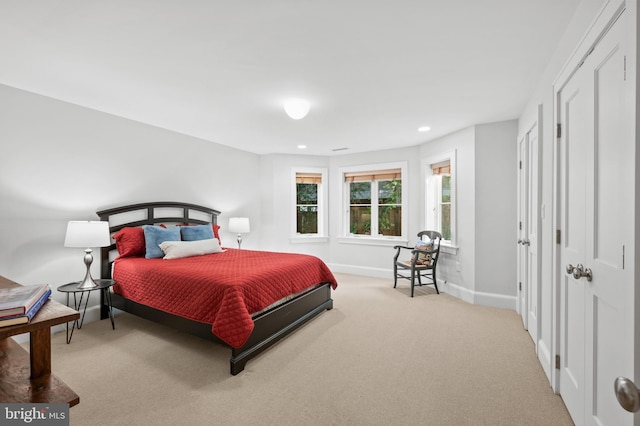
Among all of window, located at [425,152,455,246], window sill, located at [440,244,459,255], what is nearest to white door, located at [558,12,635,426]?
window sill, located at [440,244,459,255]

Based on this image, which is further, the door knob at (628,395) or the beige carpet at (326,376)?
the beige carpet at (326,376)

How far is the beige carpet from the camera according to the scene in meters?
1.75

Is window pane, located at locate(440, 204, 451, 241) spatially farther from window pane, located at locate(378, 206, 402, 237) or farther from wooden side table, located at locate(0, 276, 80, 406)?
wooden side table, located at locate(0, 276, 80, 406)

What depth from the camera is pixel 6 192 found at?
265 centimetres

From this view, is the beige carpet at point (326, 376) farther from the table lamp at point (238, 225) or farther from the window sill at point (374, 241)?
the window sill at point (374, 241)

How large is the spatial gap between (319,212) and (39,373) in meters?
4.96

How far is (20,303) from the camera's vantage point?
899mm

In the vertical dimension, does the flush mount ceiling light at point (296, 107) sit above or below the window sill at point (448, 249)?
above

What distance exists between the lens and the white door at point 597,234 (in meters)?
1.12

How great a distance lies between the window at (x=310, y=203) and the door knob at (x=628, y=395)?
5.19 m

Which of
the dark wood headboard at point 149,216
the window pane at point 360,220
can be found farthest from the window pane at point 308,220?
the dark wood headboard at point 149,216

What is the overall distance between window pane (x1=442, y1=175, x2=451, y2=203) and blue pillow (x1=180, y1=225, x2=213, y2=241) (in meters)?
3.62

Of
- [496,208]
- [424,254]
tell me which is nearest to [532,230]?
[496,208]

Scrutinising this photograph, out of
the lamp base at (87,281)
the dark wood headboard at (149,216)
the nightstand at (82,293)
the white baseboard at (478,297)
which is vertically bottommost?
the white baseboard at (478,297)
